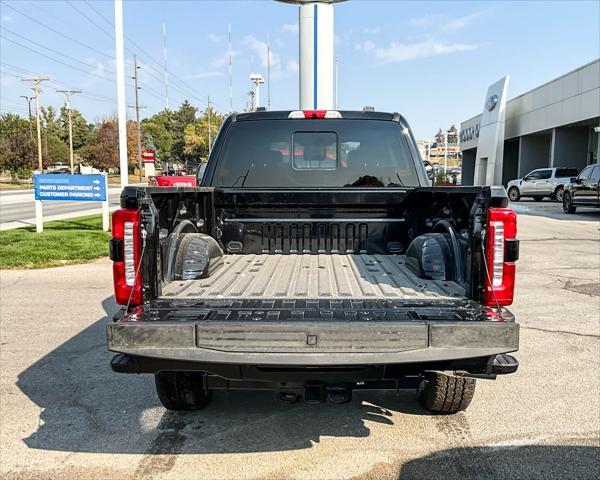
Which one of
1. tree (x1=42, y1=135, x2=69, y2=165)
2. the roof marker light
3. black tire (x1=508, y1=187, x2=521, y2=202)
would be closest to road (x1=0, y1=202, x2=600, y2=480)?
the roof marker light

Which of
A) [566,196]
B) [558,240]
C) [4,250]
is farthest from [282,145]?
[566,196]

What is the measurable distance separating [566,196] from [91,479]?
2157cm

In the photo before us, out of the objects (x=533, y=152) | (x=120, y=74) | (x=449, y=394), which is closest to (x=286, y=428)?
(x=449, y=394)

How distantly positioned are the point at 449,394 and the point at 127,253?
2337mm

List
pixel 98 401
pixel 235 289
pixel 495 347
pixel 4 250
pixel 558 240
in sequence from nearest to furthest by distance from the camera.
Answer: pixel 495 347 → pixel 235 289 → pixel 98 401 → pixel 4 250 → pixel 558 240

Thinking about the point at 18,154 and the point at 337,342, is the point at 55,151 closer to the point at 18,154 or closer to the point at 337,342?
the point at 18,154

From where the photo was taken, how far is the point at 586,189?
19094mm

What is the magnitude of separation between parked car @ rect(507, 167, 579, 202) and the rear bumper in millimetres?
27135

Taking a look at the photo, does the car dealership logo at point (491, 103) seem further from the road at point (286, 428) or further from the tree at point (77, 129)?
the tree at point (77, 129)

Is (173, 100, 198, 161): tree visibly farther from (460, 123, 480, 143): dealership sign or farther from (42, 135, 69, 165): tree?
(460, 123, 480, 143): dealership sign

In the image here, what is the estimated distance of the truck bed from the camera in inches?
127

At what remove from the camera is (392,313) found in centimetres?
279

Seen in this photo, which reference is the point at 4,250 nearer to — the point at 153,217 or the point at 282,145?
the point at 282,145

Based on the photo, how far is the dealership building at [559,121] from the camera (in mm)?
28062
